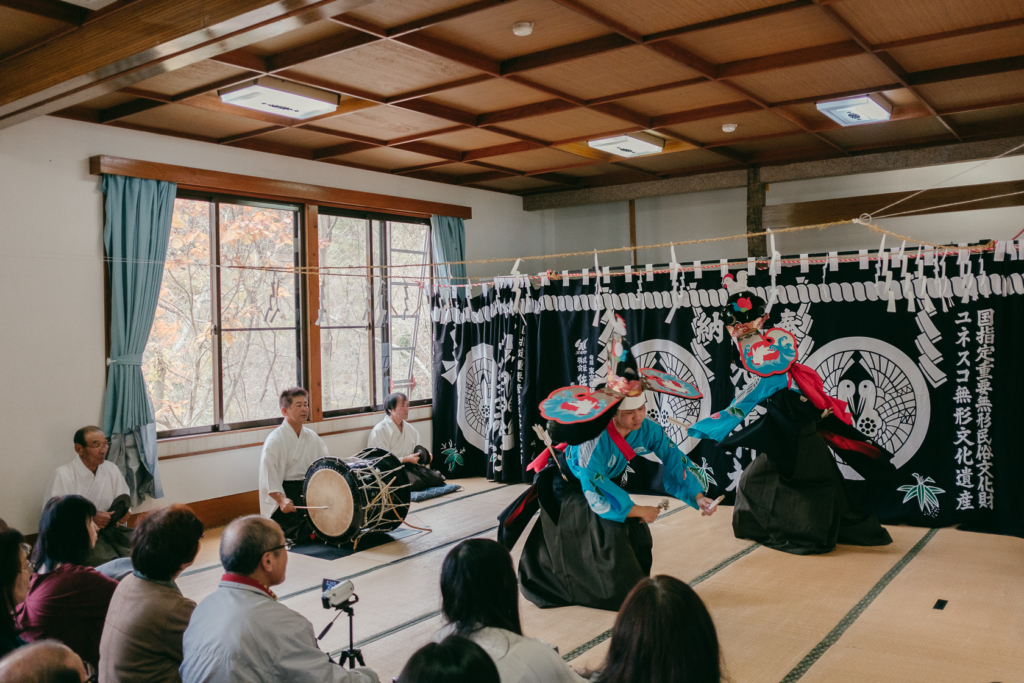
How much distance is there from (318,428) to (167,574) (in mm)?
4194

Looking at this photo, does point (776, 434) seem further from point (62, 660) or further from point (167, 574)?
point (62, 660)

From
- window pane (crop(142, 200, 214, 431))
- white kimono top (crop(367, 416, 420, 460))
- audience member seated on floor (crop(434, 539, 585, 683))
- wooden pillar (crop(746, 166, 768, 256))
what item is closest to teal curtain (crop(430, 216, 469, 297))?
white kimono top (crop(367, 416, 420, 460))

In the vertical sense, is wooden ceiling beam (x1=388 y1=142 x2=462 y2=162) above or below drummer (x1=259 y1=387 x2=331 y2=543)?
above

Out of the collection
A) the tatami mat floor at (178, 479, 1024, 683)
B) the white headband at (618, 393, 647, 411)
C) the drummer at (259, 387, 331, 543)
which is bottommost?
the tatami mat floor at (178, 479, 1024, 683)

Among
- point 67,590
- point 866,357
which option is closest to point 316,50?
point 67,590

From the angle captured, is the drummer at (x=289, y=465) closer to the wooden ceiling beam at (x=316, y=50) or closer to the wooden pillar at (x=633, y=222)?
the wooden ceiling beam at (x=316, y=50)

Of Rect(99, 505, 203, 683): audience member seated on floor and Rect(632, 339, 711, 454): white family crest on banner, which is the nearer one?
Rect(99, 505, 203, 683): audience member seated on floor

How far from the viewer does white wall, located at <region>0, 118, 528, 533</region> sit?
4750 mm

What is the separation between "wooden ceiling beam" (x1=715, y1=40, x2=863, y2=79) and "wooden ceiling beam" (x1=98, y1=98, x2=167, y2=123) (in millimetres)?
3398

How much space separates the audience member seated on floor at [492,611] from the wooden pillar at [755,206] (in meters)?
5.79

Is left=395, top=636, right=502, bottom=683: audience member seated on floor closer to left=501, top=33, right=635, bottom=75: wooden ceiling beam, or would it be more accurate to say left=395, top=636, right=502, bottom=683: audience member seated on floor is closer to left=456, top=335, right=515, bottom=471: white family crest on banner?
left=501, top=33, right=635, bottom=75: wooden ceiling beam

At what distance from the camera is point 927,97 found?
508 centimetres

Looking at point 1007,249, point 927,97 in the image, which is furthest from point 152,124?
point 1007,249

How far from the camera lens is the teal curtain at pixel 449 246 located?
7.49 m
